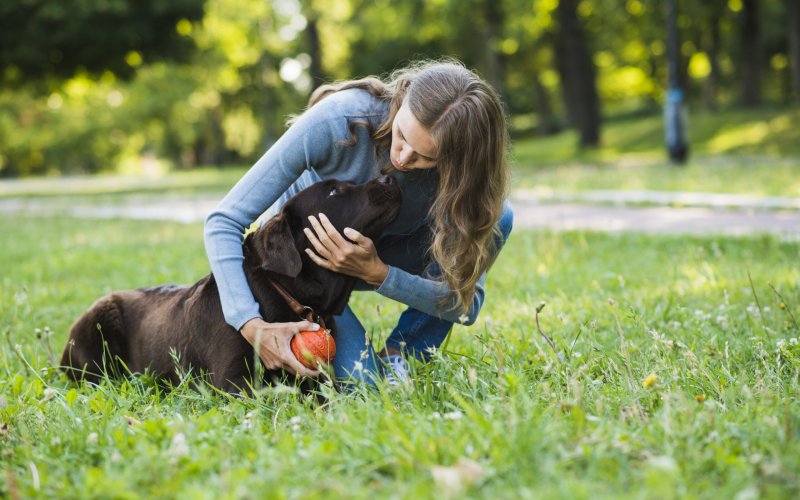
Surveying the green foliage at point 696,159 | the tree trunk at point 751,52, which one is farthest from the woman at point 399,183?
the tree trunk at point 751,52

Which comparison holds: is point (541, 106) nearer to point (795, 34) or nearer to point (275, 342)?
point (795, 34)

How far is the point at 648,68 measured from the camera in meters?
45.9

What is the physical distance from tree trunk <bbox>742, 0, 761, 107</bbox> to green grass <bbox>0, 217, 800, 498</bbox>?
26.9 meters

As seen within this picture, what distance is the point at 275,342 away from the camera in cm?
327

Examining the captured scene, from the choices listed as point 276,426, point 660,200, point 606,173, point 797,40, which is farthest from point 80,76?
point 276,426

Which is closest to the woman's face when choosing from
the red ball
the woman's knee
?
the woman's knee

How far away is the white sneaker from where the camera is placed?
118 inches

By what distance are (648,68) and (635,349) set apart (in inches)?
1816

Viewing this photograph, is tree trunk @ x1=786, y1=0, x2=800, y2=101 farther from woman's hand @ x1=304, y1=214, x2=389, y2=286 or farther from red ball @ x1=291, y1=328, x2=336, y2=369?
red ball @ x1=291, y1=328, x2=336, y2=369

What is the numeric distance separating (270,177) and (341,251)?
52 cm

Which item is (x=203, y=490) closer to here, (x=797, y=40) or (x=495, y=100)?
(x=495, y=100)

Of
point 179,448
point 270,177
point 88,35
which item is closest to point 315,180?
point 270,177

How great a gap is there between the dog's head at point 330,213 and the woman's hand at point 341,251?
0.07m

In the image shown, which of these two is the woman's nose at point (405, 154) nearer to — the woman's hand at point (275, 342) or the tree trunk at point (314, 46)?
the woman's hand at point (275, 342)
